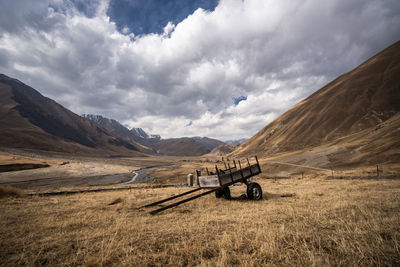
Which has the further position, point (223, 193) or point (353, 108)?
point (353, 108)

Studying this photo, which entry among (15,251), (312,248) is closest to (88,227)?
(15,251)

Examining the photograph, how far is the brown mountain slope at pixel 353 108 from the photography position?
202ft

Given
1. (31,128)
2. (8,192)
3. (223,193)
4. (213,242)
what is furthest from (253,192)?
(31,128)

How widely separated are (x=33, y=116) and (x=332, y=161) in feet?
672

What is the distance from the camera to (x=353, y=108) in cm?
6962

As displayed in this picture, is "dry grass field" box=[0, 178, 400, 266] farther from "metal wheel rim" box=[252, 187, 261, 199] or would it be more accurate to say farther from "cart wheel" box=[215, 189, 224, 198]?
"cart wheel" box=[215, 189, 224, 198]

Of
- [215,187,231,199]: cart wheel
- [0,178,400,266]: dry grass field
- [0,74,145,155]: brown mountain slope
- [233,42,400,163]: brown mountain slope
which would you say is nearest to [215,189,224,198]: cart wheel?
[215,187,231,199]: cart wheel

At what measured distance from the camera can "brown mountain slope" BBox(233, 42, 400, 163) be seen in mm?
61625

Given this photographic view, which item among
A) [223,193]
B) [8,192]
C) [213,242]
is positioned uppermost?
[8,192]

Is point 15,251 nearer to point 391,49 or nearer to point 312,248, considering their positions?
point 312,248

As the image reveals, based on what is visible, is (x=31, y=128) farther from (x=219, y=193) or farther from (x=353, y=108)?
(x=353, y=108)

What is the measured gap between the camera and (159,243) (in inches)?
165

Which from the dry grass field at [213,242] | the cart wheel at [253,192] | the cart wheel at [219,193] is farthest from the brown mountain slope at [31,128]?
the cart wheel at [253,192]

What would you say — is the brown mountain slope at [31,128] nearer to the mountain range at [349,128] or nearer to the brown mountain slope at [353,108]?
the mountain range at [349,128]
